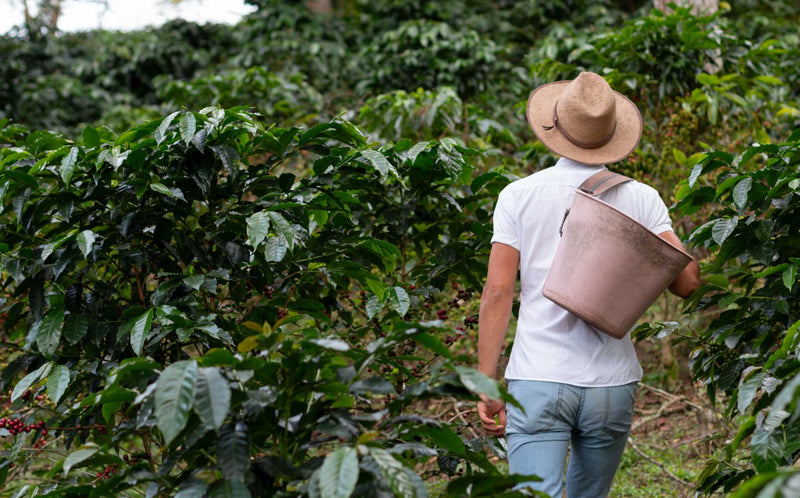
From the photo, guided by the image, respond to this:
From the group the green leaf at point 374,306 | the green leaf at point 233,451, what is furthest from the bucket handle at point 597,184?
the green leaf at point 233,451

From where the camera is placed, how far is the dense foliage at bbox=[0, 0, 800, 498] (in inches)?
57.3

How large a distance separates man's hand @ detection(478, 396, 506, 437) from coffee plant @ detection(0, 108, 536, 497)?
8 cm

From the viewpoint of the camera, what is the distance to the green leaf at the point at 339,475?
4.02 ft

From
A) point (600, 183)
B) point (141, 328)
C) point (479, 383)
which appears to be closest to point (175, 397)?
point (479, 383)

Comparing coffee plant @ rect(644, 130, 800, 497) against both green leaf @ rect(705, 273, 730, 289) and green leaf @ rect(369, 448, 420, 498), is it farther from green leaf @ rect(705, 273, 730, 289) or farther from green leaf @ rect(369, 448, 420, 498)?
green leaf @ rect(369, 448, 420, 498)

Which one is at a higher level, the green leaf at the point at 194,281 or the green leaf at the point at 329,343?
the green leaf at the point at 329,343

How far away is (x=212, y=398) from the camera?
1.31 m

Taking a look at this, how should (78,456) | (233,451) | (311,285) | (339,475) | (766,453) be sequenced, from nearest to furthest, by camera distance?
(339,475), (233,451), (78,456), (766,453), (311,285)

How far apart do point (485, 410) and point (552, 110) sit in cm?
88

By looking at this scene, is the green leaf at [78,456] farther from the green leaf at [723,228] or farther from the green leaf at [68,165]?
the green leaf at [723,228]

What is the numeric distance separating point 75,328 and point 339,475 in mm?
1192

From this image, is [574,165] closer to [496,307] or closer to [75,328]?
[496,307]

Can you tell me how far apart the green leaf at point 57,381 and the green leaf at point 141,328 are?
0.23 metres

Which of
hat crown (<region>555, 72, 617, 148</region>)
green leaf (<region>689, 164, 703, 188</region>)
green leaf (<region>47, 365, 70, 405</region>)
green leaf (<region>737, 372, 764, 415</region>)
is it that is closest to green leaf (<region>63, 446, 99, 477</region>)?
green leaf (<region>47, 365, 70, 405</region>)
